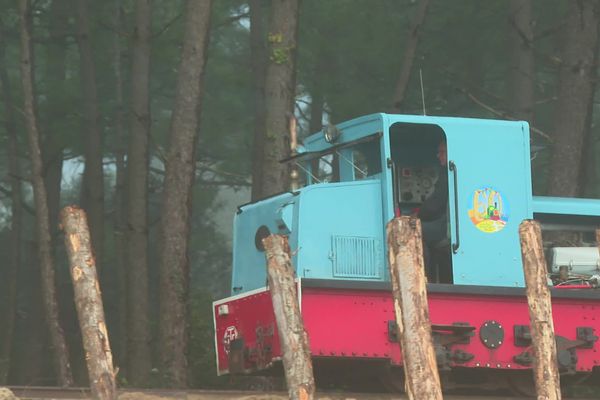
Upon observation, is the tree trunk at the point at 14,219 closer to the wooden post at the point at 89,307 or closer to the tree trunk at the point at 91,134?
the tree trunk at the point at 91,134

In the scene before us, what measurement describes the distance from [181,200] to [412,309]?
7.80 m

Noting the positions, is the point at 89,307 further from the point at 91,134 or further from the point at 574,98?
the point at 91,134

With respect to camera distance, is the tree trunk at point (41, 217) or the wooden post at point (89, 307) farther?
the tree trunk at point (41, 217)

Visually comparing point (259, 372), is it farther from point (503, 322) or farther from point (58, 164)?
point (58, 164)

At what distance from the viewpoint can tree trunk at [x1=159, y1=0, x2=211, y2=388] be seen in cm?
1708

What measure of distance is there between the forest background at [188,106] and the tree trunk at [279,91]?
0.08 feet

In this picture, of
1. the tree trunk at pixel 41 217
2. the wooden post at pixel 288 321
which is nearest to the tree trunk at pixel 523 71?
the tree trunk at pixel 41 217

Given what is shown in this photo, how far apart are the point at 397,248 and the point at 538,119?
66.4 ft

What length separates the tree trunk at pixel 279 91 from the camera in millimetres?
17094

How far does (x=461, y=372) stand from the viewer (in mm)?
14492

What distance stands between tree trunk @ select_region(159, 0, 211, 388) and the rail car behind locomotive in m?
3.12

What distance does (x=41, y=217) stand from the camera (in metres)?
19.3

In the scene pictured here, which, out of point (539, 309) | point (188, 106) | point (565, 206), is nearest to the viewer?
point (539, 309)

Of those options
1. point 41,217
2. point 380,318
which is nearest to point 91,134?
point 41,217
